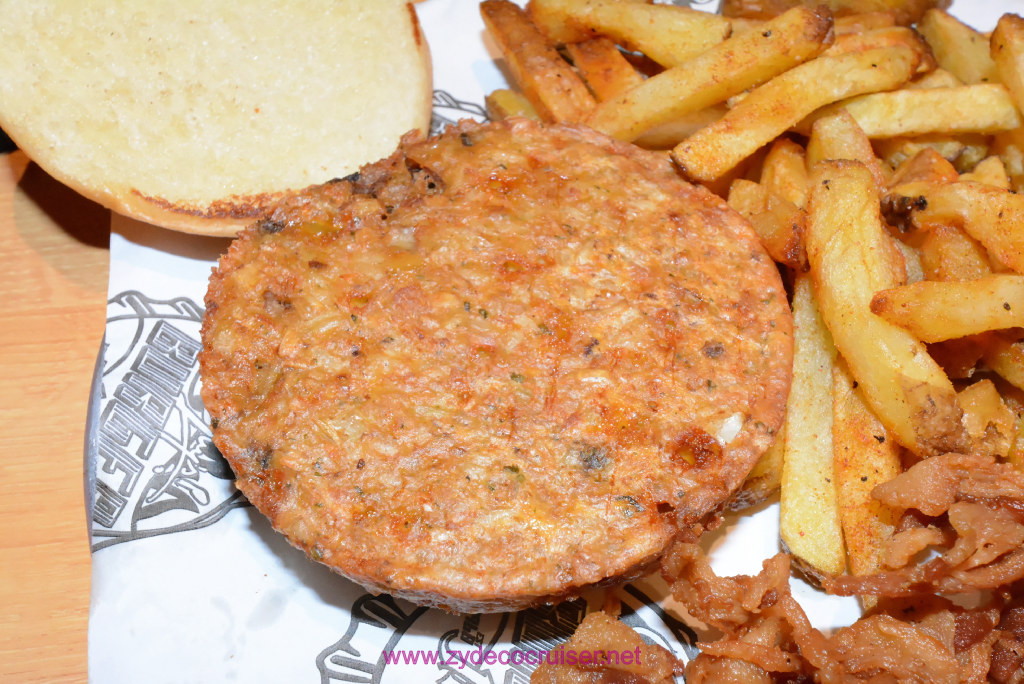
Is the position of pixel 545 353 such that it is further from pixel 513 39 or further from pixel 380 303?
pixel 513 39

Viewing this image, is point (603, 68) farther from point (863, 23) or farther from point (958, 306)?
point (958, 306)

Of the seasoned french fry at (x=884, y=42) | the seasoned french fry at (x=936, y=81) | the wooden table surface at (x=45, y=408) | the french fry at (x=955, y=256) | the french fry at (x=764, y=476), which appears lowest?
the wooden table surface at (x=45, y=408)

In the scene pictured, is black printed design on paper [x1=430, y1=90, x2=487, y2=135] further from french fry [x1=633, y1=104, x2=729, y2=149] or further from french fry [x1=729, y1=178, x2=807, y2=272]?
french fry [x1=729, y1=178, x2=807, y2=272]

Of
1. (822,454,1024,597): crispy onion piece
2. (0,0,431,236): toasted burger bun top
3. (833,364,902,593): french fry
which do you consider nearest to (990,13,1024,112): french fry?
(833,364,902,593): french fry

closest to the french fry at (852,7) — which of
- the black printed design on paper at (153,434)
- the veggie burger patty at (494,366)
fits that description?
the veggie burger patty at (494,366)

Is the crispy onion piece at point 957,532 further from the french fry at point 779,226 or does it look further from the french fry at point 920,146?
the french fry at point 920,146
